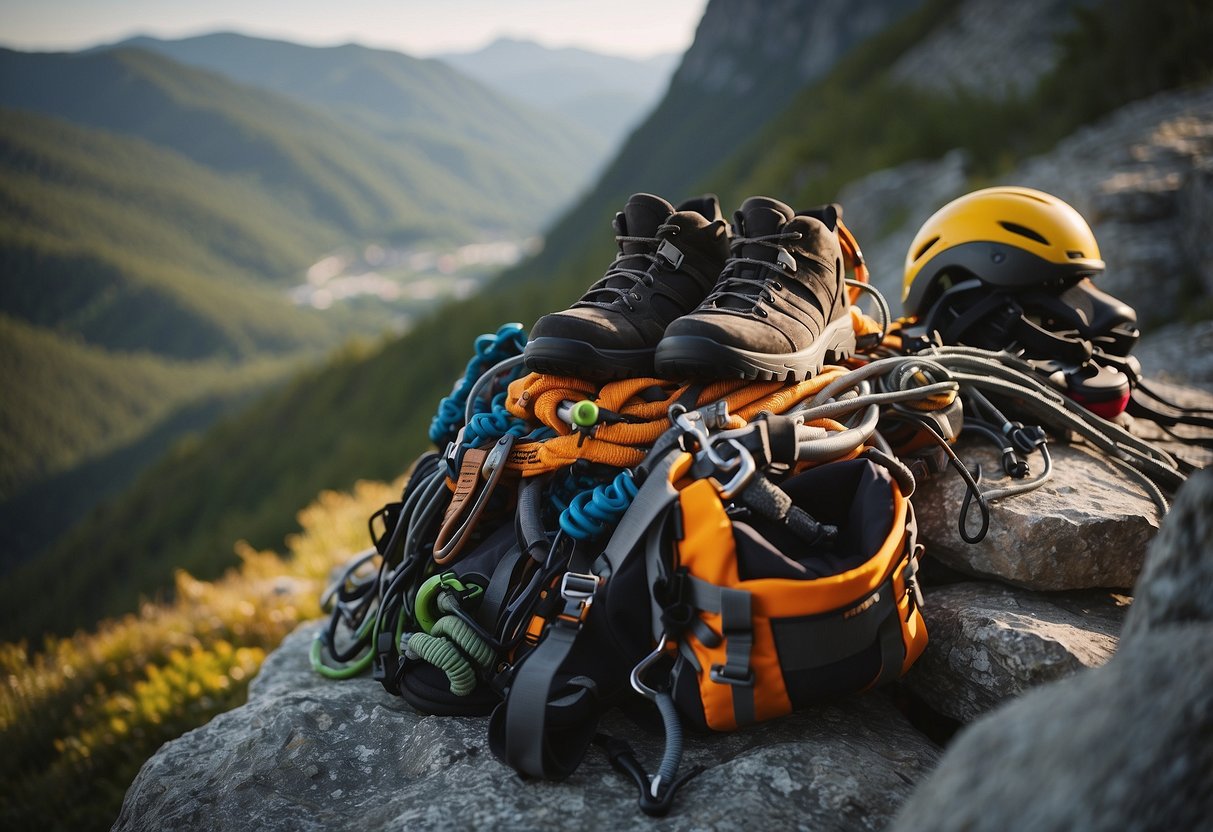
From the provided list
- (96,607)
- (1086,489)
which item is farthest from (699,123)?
(1086,489)

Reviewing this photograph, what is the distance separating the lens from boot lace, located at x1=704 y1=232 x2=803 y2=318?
9.18 ft

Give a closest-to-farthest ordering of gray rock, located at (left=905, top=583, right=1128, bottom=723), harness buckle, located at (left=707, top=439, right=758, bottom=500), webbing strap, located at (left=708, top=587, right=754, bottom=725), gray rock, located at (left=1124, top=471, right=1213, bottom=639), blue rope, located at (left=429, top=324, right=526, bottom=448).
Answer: gray rock, located at (left=1124, top=471, right=1213, bottom=639), webbing strap, located at (left=708, top=587, right=754, bottom=725), harness buckle, located at (left=707, top=439, right=758, bottom=500), gray rock, located at (left=905, top=583, right=1128, bottom=723), blue rope, located at (left=429, top=324, right=526, bottom=448)

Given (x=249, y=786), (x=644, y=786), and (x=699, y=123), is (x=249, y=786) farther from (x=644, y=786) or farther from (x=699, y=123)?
(x=699, y=123)

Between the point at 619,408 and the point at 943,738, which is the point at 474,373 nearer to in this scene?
the point at 619,408

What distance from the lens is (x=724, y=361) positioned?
99.0 inches

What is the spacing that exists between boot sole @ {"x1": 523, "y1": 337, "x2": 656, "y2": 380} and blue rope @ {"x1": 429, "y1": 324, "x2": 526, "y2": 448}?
683 mm

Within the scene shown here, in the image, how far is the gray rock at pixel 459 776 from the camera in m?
2.07

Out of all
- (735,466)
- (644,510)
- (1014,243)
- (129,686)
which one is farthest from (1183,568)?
(129,686)

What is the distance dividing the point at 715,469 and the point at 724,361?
17.5 inches

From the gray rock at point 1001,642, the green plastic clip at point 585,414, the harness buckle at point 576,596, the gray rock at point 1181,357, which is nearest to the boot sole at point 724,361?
the green plastic clip at point 585,414

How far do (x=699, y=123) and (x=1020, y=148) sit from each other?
77.7 metres

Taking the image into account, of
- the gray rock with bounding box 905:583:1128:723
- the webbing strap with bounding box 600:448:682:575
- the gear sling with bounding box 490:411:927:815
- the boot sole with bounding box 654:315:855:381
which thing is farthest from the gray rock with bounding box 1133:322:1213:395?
the webbing strap with bounding box 600:448:682:575

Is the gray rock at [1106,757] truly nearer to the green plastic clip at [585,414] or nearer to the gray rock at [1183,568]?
the gray rock at [1183,568]

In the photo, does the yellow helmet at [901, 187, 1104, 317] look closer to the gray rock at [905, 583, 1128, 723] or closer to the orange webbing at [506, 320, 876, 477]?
the orange webbing at [506, 320, 876, 477]
